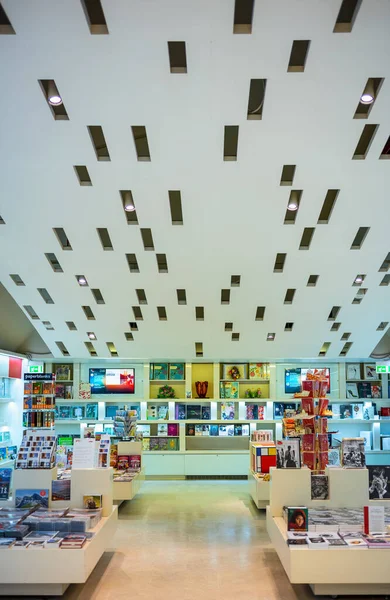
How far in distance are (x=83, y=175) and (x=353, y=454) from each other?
4524 millimetres

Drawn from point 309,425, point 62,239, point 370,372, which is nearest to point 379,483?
point 309,425

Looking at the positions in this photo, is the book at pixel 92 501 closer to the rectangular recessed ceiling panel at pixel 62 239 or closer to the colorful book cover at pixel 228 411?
the rectangular recessed ceiling panel at pixel 62 239

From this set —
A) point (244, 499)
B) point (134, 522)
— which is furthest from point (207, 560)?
point (244, 499)

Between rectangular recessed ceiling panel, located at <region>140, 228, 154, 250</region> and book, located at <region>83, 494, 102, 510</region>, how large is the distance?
11.6ft

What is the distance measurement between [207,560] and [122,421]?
4144mm

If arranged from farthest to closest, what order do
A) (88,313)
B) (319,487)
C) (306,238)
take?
(88,313)
(306,238)
(319,487)

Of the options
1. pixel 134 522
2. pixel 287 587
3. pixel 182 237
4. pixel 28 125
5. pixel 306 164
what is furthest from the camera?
pixel 134 522

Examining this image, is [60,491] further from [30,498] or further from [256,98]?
[256,98]

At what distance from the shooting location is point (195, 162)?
6777 mm

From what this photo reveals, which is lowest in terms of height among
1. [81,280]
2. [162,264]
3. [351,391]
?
Answer: [351,391]

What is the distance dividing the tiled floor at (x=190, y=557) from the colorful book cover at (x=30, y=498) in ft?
2.94

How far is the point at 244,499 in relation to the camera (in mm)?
10031

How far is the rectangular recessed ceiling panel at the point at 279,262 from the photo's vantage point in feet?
28.6

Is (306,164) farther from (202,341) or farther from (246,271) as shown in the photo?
(202,341)
